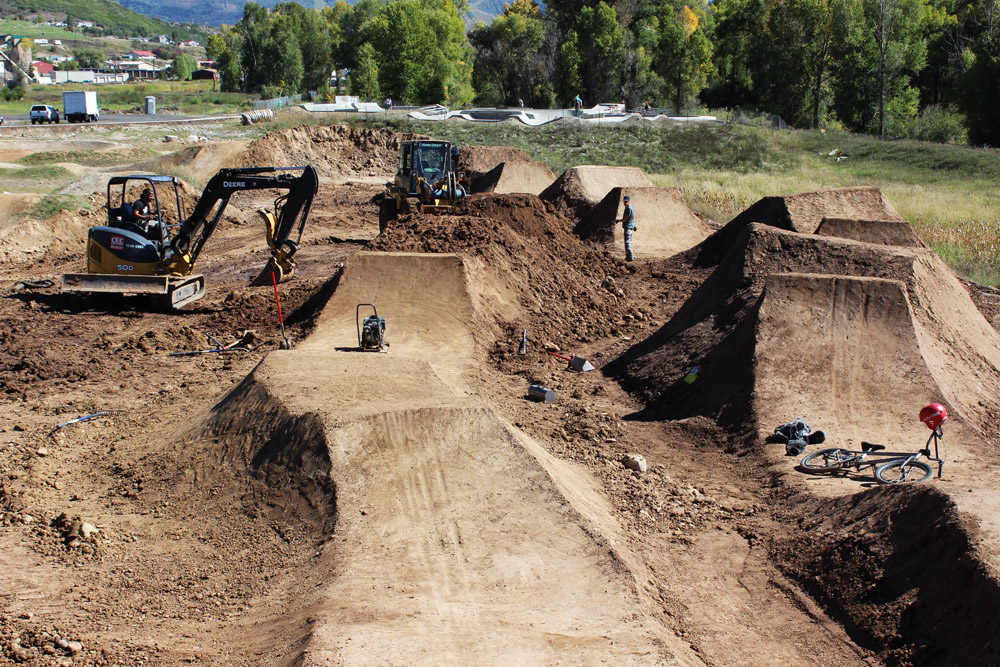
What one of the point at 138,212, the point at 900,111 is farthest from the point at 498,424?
the point at 900,111

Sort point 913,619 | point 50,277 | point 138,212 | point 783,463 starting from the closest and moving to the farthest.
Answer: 1. point 913,619
2. point 783,463
3. point 138,212
4. point 50,277

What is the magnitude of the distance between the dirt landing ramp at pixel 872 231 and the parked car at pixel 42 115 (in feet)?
154

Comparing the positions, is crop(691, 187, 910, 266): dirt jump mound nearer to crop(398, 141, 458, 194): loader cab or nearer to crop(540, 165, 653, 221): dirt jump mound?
crop(540, 165, 653, 221): dirt jump mound

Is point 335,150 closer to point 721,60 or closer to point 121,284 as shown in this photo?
point 121,284

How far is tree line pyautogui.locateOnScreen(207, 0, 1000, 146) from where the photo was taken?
58.9 m

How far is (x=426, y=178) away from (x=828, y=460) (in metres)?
15.3

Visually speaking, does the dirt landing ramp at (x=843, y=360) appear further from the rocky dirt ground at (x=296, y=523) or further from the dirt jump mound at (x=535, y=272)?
the dirt jump mound at (x=535, y=272)

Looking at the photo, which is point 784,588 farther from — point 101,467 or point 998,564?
point 101,467

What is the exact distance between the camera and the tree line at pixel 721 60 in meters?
58.9

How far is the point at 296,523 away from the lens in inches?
296

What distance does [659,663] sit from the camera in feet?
18.7

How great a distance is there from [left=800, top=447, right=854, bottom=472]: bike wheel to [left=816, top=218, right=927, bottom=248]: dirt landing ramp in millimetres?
9466

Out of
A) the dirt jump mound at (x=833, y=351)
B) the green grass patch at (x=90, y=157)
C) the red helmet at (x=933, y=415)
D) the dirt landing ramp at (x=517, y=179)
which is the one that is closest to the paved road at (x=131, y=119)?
the green grass patch at (x=90, y=157)

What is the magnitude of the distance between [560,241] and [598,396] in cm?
817
